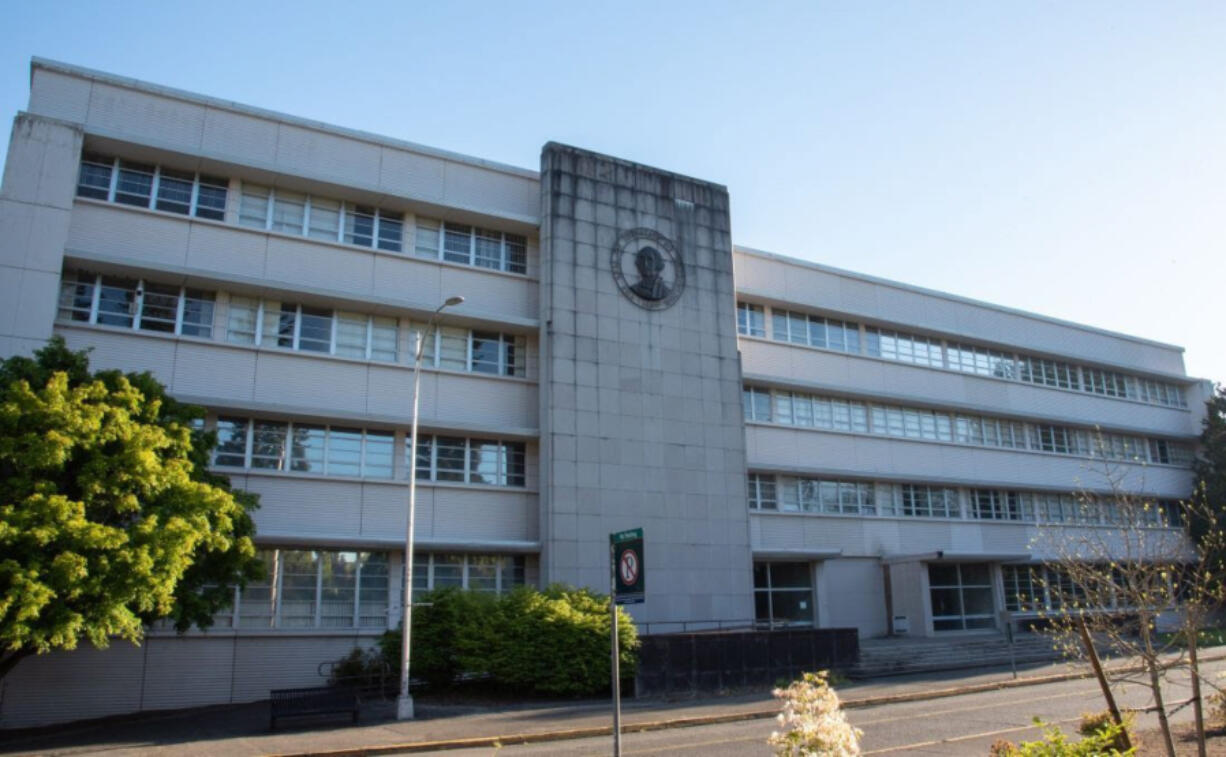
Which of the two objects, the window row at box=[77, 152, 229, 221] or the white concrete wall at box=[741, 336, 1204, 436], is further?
the white concrete wall at box=[741, 336, 1204, 436]

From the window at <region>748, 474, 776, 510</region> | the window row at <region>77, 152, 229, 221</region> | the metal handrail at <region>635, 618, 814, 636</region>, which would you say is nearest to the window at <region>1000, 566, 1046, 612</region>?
the window at <region>748, 474, 776, 510</region>

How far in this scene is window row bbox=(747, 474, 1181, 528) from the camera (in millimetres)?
35938

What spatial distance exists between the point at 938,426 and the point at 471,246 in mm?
22315

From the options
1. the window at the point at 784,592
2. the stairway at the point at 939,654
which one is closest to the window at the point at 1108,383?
the stairway at the point at 939,654

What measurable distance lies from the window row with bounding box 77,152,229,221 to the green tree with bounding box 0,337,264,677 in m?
6.91

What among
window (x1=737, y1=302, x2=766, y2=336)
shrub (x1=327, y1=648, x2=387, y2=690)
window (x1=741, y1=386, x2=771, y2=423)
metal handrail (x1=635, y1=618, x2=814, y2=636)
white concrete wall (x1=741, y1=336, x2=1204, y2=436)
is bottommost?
shrub (x1=327, y1=648, x2=387, y2=690)

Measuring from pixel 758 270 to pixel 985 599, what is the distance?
57.8ft

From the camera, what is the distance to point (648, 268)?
32.3 meters

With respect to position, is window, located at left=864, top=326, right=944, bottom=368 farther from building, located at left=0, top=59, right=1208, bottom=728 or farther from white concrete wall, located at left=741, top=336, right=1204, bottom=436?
white concrete wall, located at left=741, top=336, right=1204, bottom=436

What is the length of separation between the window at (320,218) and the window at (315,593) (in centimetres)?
933

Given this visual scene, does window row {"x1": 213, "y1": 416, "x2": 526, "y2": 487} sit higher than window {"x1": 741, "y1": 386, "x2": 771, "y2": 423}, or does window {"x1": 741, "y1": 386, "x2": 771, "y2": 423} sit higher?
window {"x1": 741, "y1": 386, "x2": 771, "y2": 423}

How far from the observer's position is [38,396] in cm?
1839

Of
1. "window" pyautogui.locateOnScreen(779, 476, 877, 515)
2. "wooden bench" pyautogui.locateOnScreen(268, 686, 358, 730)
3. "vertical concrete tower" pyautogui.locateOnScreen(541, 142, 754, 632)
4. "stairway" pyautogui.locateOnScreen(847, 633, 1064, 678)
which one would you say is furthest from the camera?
"window" pyautogui.locateOnScreen(779, 476, 877, 515)

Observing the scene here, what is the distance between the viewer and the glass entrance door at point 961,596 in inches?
1549
